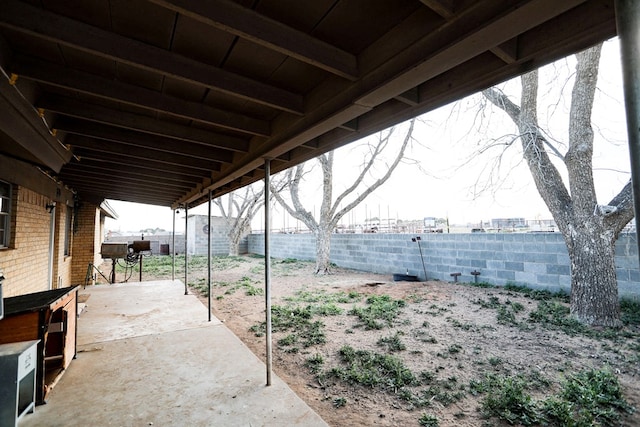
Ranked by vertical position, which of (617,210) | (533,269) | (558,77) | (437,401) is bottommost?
(437,401)

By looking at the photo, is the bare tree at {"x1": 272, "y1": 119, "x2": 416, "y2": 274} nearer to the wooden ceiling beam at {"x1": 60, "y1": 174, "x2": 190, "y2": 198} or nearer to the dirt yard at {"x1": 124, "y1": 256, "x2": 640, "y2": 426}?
the dirt yard at {"x1": 124, "y1": 256, "x2": 640, "y2": 426}

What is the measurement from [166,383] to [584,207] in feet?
20.1

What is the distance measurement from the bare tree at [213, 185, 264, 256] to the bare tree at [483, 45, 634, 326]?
1272cm

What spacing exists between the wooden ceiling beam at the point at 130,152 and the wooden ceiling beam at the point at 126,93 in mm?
1437

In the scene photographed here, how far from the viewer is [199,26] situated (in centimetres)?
151

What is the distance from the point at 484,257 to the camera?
732 centimetres

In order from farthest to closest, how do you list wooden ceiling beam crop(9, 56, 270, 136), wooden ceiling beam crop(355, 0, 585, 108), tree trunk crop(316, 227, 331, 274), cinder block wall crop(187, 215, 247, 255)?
cinder block wall crop(187, 215, 247, 255)
tree trunk crop(316, 227, 331, 274)
wooden ceiling beam crop(9, 56, 270, 136)
wooden ceiling beam crop(355, 0, 585, 108)

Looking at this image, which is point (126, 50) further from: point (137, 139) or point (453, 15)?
point (137, 139)

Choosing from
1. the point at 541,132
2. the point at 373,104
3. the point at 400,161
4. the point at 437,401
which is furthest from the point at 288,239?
the point at 373,104

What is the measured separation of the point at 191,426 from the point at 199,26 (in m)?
2.63

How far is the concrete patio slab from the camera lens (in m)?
2.42

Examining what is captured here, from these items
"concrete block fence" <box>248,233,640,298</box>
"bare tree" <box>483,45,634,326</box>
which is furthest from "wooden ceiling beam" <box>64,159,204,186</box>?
"concrete block fence" <box>248,233,640,298</box>

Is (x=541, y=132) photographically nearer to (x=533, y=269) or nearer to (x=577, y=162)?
(x=577, y=162)

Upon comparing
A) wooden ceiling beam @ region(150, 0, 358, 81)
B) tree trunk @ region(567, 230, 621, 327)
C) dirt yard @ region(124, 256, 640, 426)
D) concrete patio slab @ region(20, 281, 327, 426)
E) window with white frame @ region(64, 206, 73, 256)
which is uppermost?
wooden ceiling beam @ region(150, 0, 358, 81)
